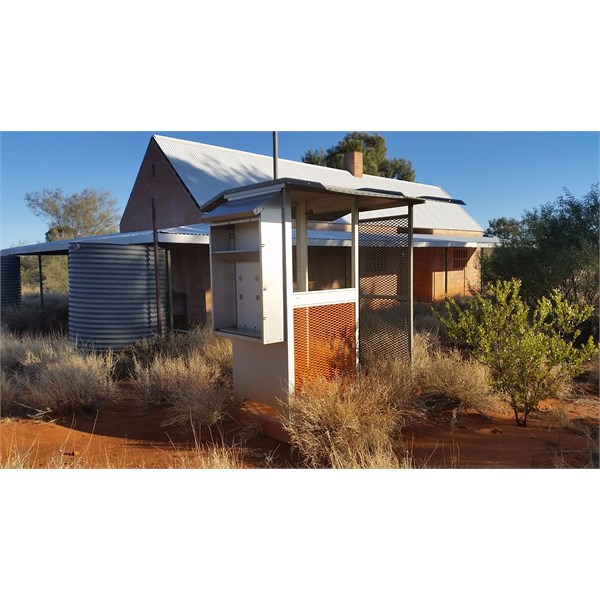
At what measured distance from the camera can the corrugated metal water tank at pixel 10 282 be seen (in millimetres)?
15704

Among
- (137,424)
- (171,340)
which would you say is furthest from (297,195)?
(171,340)

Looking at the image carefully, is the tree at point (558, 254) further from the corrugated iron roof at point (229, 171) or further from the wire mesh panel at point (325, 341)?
the wire mesh panel at point (325, 341)

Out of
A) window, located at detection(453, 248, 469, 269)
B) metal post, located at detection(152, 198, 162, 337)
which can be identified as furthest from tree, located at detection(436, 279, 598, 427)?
window, located at detection(453, 248, 469, 269)

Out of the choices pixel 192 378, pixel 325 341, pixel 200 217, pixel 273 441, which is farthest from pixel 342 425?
pixel 200 217

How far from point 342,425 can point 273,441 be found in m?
1.00

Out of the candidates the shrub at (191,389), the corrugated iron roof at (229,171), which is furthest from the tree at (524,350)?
the corrugated iron roof at (229,171)

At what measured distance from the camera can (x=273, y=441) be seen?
542cm

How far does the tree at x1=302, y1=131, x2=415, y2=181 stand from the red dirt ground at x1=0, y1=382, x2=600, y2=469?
26424 millimetres

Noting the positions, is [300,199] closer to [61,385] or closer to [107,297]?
[61,385]

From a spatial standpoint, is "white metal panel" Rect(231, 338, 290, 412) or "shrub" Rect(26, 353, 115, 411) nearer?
"white metal panel" Rect(231, 338, 290, 412)

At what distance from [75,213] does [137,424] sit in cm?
3282

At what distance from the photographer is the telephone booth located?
17.1 ft

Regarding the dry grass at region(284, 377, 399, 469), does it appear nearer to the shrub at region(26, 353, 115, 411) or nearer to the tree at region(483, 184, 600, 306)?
the shrub at region(26, 353, 115, 411)

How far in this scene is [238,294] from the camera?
599 cm
